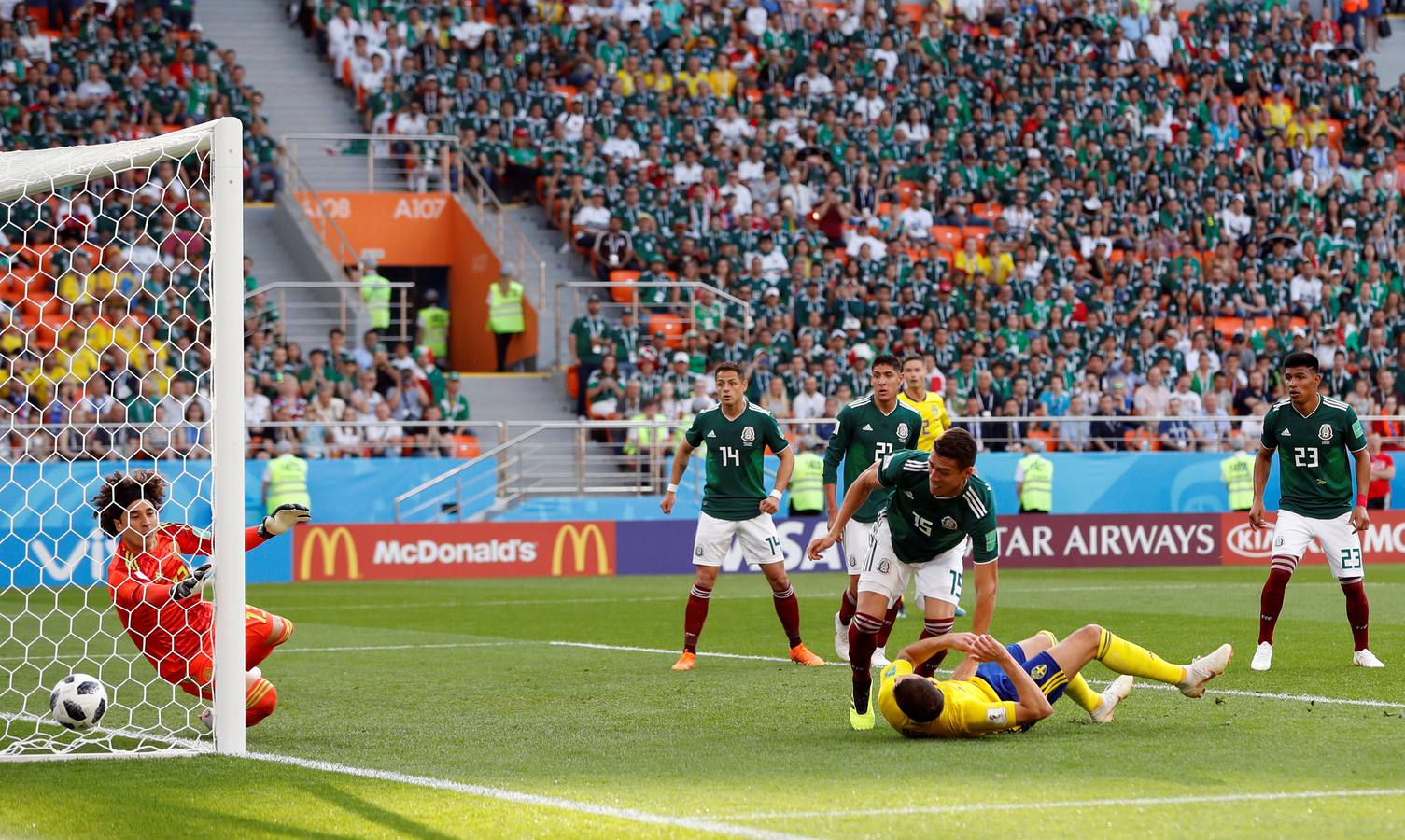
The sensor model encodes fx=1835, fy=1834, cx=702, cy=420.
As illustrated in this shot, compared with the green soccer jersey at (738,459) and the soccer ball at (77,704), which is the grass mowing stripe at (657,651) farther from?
the soccer ball at (77,704)

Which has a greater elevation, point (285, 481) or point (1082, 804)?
point (1082, 804)

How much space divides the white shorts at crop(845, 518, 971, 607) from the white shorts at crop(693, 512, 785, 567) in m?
3.32

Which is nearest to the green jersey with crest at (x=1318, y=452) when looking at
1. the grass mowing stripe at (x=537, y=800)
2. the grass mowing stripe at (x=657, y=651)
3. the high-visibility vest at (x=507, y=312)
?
the grass mowing stripe at (x=657, y=651)

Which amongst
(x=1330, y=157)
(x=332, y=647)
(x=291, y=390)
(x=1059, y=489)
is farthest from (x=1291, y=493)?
(x=1330, y=157)

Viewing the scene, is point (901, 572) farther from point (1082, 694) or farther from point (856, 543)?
point (856, 543)

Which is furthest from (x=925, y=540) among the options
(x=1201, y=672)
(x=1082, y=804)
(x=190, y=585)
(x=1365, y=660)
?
(x=1365, y=660)

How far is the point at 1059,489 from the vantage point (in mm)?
25531

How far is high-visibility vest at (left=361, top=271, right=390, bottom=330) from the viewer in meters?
27.8

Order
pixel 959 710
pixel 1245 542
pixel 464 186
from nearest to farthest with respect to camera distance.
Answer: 1. pixel 959 710
2. pixel 1245 542
3. pixel 464 186

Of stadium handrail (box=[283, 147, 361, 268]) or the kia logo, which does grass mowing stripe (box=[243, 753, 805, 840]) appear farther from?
stadium handrail (box=[283, 147, 361, 268])

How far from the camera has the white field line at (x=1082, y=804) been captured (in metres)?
6.27

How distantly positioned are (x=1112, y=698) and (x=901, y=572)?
1271mm

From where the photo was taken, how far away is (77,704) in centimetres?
847

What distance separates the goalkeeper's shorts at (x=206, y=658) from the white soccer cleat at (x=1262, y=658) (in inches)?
233
